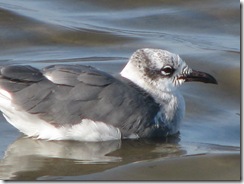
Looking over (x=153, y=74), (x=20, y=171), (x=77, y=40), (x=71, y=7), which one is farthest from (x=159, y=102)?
(x=71, y=7)

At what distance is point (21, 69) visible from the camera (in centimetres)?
934

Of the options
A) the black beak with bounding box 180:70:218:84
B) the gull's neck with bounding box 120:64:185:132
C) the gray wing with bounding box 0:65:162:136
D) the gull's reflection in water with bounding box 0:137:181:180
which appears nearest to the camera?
the gull's reflection in water with bounding box 0:137:181:180

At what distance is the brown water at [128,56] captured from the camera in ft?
28.3

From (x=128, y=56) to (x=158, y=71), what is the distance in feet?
6.65

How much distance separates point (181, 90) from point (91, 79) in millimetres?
1839

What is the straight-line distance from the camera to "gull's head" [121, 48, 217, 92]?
32.2ft

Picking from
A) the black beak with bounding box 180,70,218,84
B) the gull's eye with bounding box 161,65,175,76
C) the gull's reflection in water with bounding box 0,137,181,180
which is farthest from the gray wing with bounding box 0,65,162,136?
the black beak with bounding box 180,70,218,84

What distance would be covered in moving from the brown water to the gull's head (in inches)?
18.7

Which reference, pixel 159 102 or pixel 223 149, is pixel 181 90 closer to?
pixel 159 102

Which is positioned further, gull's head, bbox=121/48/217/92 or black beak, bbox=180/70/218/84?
black beak, bbox=180/70/218/84

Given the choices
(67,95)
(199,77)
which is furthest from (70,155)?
(199,77)

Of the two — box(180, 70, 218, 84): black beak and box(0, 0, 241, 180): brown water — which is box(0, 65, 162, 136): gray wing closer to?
box(0, 0, 241, 180): brown water

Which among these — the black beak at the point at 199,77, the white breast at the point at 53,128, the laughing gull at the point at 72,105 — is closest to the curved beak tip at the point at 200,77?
the black beak at the point at 199,77

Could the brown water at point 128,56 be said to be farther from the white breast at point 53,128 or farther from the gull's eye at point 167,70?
the gull's eye at point 167,70
